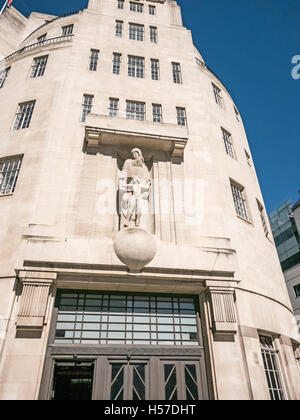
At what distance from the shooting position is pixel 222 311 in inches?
394

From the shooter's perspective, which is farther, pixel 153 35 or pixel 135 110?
pixel 153 35

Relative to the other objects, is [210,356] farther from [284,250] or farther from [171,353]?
[284,250]

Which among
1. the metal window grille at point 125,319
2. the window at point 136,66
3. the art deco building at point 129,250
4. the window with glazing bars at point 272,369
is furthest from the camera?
the window at point 136,66

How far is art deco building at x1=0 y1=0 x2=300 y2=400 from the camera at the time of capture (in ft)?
30.8

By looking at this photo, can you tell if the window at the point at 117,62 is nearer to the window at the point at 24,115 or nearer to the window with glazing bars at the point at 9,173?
the window at the point at 24,115

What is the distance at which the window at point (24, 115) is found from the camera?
605 inches

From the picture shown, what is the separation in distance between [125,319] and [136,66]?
52.3 feet

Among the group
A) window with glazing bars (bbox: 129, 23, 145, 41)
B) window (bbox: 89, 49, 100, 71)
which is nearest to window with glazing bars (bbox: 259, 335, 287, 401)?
window (bbox: 89, 49, 100, 71)

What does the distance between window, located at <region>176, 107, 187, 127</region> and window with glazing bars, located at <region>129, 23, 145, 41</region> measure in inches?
312

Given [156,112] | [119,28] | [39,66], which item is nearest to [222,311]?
[156,112]

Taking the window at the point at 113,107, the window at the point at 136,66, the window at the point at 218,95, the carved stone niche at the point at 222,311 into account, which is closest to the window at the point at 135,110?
the window at the point at 113,107

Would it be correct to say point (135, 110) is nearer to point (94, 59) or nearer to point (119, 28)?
point (94, 59)

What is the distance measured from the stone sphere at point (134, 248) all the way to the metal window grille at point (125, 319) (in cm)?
159
